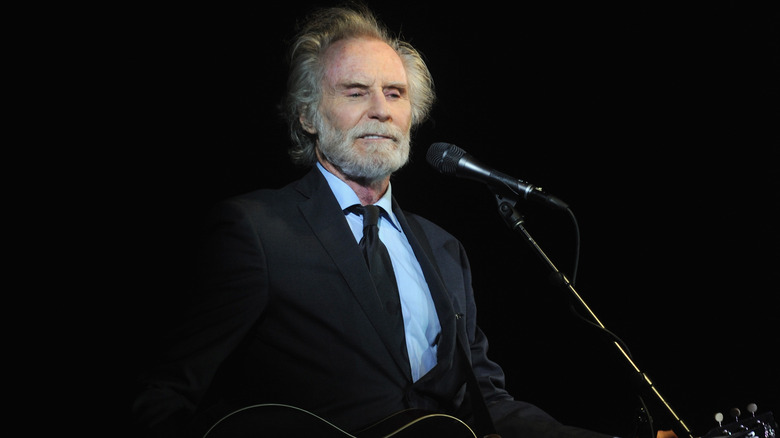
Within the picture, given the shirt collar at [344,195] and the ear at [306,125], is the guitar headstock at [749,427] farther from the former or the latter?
the ear at [306,125]

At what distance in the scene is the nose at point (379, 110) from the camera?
2139mm

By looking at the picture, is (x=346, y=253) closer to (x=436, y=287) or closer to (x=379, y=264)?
(x=379, y=264)

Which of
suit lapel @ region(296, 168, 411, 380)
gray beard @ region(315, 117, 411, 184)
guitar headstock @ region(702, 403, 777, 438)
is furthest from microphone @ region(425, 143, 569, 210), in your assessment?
guitar headstock @ region(702, 403, 777, 438)

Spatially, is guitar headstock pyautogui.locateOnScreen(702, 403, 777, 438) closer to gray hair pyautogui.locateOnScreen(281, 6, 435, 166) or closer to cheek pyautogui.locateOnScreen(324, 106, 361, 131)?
cheek pyautogui.locateOnScreen(324, 106, 361, 131)

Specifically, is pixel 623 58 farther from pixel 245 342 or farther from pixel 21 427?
pixel 21 427

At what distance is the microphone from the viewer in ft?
5.53

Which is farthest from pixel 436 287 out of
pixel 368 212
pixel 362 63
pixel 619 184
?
pixel 619 184

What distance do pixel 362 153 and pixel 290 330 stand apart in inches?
26.1

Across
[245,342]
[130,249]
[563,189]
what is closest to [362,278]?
[245,342]

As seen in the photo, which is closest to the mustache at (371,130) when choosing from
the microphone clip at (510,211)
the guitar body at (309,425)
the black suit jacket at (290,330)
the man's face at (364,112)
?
the man's face at (364,112)

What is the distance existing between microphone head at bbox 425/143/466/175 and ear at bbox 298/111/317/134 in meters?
A: 0.56

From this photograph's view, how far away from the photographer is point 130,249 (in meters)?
2.14

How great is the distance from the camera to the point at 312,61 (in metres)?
2.32

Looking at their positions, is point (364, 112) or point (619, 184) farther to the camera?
point (619, 184)
